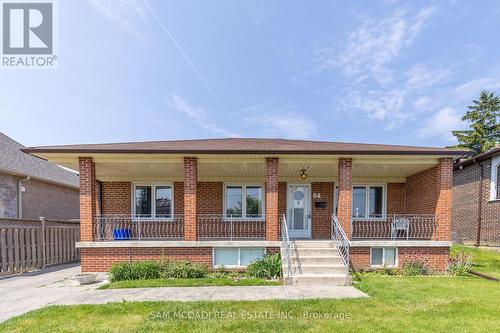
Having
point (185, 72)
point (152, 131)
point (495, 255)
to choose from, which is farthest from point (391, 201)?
point (152, 131)

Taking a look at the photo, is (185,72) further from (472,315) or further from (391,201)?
(472,315)

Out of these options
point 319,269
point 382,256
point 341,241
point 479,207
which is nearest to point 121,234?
point 319,269

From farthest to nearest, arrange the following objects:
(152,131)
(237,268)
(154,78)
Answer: (152,131)
(154,78)
(237,268)

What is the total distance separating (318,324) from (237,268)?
3917 millimetres

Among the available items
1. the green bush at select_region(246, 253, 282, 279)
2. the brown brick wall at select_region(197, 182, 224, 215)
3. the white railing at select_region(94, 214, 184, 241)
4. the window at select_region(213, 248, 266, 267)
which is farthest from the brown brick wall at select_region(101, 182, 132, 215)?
the green bush at select_region(246, 253, 282, 279)

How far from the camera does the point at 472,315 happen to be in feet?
14.4

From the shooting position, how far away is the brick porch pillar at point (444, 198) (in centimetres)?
766

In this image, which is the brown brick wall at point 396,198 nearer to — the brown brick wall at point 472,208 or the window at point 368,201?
the window at point 368,201

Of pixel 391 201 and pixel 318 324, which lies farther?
pixel 391 201

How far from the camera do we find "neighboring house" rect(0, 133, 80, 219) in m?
10.6

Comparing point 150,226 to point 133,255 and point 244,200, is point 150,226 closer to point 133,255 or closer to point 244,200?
point 133,255

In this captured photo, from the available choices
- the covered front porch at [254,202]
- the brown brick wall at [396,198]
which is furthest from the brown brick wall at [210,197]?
the brown brick wall at [396,198]

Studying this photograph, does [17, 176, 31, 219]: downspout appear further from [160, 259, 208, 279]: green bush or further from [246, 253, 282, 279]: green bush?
[246, 253, 282, 279]: green bush

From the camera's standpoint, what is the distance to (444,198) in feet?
25.3
